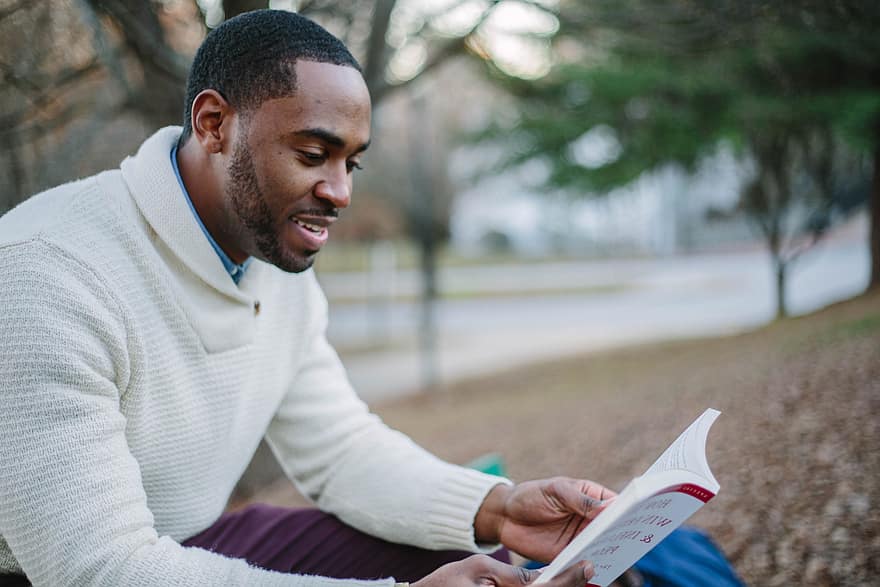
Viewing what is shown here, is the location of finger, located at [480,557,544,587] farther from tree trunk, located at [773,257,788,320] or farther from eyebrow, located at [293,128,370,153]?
tree trunk, located at [773,257,788,320]

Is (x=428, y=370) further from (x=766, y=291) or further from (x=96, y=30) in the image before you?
(x=766, y=291)

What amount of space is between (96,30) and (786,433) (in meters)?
3.78

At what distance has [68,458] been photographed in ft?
4.76

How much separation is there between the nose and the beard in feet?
0.46

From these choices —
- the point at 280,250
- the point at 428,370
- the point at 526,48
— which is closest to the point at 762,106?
the point at 526,48

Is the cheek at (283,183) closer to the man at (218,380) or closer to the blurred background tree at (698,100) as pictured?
the man at (218,380)

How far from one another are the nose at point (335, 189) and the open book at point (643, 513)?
987mm

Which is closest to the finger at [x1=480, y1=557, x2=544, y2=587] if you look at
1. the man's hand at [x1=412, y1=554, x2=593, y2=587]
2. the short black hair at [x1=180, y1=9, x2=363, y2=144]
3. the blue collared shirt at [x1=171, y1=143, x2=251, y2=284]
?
the man's hand at [x1=412, y1=554, x2=593, y2=587]

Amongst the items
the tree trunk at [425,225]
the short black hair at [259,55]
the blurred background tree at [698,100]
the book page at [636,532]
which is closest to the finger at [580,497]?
the book page at [636,532]

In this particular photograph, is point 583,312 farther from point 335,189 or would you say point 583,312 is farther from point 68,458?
point 68,458

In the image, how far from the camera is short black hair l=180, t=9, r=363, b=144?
1.85 metres

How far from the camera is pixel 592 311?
592 inches

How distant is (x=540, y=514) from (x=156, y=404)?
0.96 meters

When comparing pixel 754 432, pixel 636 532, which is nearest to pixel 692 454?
pixel 636 532
